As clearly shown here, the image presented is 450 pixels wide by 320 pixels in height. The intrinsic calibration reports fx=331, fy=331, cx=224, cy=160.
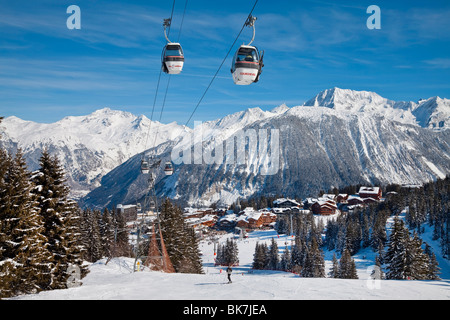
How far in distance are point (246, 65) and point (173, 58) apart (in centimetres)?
439

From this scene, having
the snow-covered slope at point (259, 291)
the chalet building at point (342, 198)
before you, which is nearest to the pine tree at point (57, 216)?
the snow-covered slope at point (259, 291)

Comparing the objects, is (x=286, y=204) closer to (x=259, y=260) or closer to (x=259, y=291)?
(x=259, y=260)

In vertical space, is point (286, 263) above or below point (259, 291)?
below

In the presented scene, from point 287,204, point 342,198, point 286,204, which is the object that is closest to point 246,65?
point 287,204

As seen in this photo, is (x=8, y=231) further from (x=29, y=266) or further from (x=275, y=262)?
(x=275, y=262)

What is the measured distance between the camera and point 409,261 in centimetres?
3666

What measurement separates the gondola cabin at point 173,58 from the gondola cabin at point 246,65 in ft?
11.1

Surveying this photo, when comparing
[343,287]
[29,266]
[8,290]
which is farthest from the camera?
[29,266]

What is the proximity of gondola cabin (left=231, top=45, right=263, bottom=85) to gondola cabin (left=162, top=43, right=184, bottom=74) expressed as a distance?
3395 mm

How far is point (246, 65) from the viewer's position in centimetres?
1482

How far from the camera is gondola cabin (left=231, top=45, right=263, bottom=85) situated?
14.8m

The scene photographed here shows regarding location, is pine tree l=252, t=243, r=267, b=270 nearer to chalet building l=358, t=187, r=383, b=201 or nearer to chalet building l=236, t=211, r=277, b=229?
chalet building l=236, t=211, r=277, b=229

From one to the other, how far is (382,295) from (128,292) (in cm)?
1301
